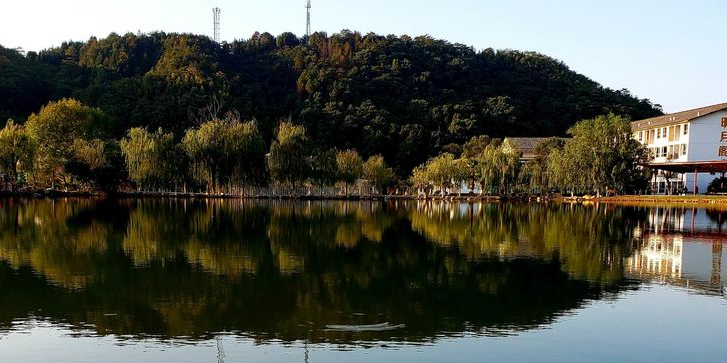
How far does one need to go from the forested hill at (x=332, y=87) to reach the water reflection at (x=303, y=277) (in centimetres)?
4550

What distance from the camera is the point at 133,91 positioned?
2746 inches

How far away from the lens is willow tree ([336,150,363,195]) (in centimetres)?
5413

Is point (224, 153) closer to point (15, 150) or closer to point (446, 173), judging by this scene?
point (15, 150)

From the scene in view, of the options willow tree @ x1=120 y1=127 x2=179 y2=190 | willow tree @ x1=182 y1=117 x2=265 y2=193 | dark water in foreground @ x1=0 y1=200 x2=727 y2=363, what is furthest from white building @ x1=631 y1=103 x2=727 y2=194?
willow tree @ x1=120 y1=127 x2=179 y2=190

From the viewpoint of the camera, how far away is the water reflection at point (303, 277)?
35.2 ft

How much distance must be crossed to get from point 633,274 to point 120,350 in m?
12.3

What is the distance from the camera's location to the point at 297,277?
14.6 m

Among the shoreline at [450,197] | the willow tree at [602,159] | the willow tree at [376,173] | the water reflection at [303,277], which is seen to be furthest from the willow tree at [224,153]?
the willow tree at [602,159]

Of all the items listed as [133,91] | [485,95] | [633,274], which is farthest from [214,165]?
[485,95]

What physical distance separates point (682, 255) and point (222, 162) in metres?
35.3

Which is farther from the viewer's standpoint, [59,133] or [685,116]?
[685,116]

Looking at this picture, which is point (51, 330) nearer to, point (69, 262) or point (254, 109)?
point (69, 262)

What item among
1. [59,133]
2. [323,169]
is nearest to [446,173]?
[323,169]

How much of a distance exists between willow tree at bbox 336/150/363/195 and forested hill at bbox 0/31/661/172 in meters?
18.1
